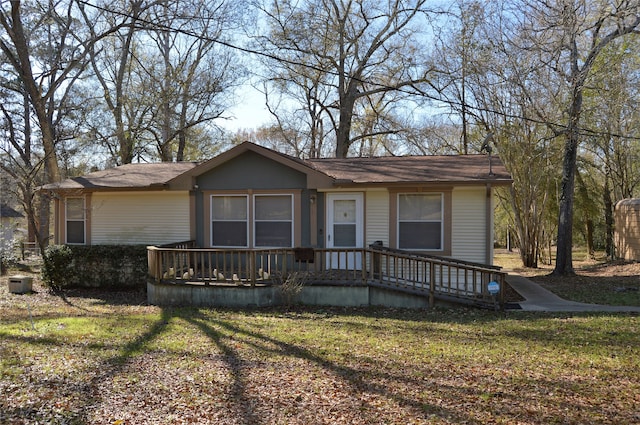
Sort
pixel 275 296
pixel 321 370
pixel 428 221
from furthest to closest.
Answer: pixel 428 221, pixel 275 296, pixel 321 370

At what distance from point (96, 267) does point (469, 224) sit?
31.8 ft

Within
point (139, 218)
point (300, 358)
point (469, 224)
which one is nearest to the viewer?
point (300, 358)

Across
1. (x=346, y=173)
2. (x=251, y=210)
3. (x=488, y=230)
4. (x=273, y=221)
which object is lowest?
(x=488, y=230)

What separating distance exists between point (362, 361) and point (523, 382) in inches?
71.9

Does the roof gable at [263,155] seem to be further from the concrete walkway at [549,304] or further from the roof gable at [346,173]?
the concrete walkway at [549,304]

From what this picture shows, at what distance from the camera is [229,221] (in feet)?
41.5

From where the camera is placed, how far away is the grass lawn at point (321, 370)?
4.23m

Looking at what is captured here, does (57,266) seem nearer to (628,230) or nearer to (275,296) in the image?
(275,296)

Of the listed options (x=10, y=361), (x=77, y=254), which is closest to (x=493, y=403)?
(x=10, y=361)

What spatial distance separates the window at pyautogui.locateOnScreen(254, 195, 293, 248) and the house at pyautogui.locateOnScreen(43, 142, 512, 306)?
3 centimetres

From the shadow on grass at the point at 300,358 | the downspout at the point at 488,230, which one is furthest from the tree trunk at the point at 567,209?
the shadow on grass at the point at 300,358

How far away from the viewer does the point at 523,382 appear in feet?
16.2

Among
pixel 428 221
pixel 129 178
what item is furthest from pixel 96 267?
pixel 428 221

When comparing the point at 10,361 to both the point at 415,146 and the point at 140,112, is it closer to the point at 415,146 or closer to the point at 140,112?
the point at 140,112
